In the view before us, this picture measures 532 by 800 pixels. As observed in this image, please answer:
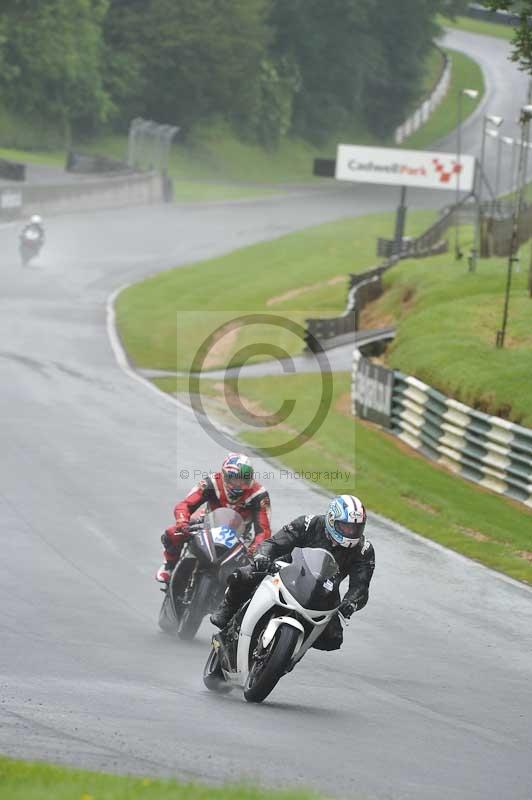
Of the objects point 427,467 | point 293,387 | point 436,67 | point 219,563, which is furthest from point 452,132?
point 219,563

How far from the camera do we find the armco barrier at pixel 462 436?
24125 millimetres

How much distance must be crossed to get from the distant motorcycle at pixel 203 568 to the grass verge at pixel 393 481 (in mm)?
6067

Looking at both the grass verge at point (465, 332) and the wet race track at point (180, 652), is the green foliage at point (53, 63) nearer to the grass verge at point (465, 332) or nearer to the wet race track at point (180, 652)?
the grass verge at point (465, 332)

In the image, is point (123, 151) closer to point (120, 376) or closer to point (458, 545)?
point (120, 376)

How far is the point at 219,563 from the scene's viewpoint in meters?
13.4

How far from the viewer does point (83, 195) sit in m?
70.0

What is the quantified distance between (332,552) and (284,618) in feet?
2.96

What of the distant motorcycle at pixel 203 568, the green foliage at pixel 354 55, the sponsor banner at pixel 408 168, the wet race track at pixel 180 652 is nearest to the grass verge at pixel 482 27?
the green foliage at pixel 354 55

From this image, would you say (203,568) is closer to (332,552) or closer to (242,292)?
(332,552)

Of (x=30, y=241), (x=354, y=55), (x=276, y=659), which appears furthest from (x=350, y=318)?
(x=354, y=55)

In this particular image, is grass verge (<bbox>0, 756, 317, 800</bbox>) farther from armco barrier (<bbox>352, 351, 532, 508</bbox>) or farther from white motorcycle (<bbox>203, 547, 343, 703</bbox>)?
armco barrier (<bbox>352, 351, 532, 508</bbox>)

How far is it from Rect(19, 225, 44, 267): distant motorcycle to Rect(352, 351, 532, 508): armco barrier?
992 inches

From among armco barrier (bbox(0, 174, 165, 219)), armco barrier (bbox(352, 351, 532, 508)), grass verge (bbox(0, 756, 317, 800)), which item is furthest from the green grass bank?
grass verge (bbox(0, 756, 317, 800))

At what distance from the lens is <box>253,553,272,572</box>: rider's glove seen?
11773 mm
